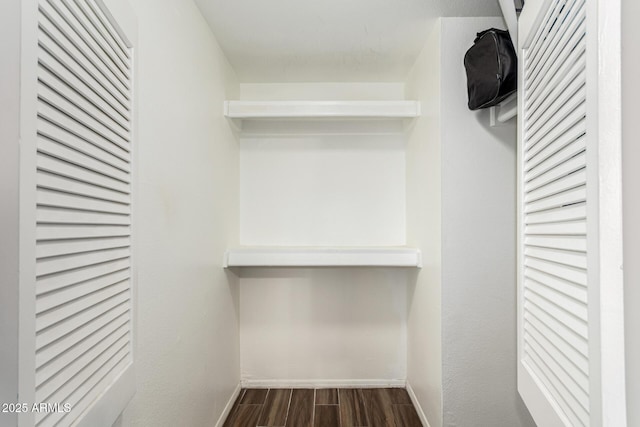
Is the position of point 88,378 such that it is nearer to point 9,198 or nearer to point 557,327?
point 9,198

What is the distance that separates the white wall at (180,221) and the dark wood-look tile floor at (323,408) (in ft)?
0.81

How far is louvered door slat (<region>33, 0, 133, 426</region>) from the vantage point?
0.72 meters

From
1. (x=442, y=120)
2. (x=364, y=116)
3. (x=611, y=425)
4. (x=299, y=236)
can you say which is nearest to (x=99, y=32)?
(x=611, y=425)

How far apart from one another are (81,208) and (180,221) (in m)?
0.83

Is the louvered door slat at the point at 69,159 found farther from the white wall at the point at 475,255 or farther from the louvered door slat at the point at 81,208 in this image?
the white wall at the point at 475,255

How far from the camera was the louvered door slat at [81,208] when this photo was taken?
0.72 metres

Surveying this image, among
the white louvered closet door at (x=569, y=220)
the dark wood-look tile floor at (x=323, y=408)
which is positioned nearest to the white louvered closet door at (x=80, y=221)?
the white louvered closet door at (x=569, y=220)

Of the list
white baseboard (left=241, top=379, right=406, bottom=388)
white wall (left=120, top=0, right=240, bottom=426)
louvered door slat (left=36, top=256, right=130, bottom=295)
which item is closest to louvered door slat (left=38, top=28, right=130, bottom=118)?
white wall (left=120, top=0, right=240, bottom=426)

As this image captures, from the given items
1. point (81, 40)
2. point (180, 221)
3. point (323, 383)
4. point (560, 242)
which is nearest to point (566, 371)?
point (560, 242)

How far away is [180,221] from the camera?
5.50 feet

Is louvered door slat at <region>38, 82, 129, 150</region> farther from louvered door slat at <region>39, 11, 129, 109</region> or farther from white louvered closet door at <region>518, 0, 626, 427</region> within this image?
white louvered closet door at <region>518, 0, 626, 427</region>

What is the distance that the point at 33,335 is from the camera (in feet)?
2.23

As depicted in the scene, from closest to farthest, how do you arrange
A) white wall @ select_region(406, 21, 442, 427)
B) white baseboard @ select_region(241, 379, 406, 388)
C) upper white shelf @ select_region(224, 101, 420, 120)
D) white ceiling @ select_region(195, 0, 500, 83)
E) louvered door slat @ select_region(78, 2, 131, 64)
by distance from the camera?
louvered door slat @ select_region(78, 2, 131, 64) → white ceiling @ select_region(195, 0, 500, 83) → white wall @ select_region(406, 21, 442, 427) → upper white shelf @ select_region(224, 101, 420, 120) → white baseboard @ select_region(241, 379, 406, 388)

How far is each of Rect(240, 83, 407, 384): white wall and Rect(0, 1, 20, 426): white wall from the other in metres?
2.30
